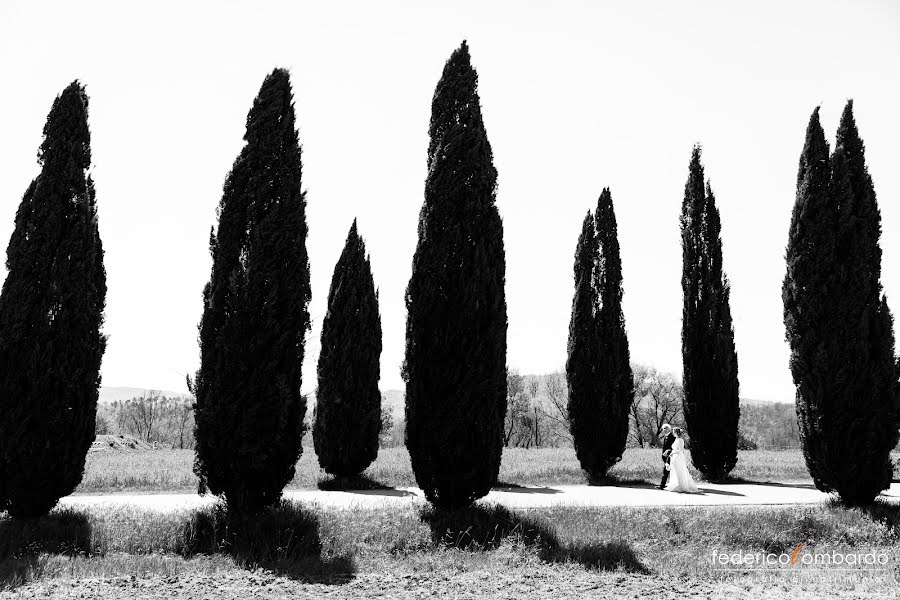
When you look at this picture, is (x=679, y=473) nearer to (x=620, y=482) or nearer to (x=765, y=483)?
(x=620, y=482)

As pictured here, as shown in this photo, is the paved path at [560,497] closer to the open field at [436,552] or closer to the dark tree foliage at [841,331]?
the open field at [436,552]

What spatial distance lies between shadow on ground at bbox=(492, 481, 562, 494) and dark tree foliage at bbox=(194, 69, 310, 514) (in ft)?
21.8

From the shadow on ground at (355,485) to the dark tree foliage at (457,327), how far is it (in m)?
4.80

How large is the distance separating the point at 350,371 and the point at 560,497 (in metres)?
6.50

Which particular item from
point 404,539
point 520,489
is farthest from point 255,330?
point 520,489

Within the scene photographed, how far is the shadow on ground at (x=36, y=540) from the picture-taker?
22.7ft

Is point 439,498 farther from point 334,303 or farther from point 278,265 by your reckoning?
point 334,303

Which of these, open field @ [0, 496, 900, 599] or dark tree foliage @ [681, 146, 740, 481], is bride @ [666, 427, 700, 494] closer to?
dark tree foliage @ [681, 146, 740, 481]

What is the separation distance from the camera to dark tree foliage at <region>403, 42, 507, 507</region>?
967 centimetres

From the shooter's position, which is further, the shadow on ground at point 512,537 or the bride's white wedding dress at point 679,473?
the bride's white wedding dress at point 679,473

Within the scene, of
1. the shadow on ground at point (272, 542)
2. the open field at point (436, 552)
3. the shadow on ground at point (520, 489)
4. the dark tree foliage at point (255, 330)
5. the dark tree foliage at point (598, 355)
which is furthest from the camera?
the dark tree foliage at point (598, 355)

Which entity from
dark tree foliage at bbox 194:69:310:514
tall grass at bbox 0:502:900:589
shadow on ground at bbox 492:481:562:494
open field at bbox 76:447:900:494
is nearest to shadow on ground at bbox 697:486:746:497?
open field at bbox 76:447:900:494

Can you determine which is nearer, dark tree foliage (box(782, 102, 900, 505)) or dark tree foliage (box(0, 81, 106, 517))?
dark tree foliage (box(0, 81, 106, 517))

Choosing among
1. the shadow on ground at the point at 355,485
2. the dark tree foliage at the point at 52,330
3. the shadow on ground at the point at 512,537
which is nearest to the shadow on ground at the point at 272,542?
the shadow on ground at the point at 512,537
